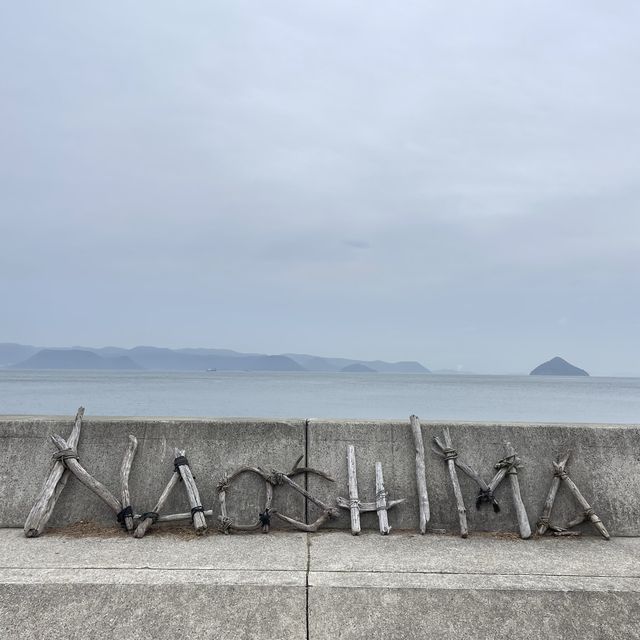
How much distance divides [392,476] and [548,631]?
8.23 feet

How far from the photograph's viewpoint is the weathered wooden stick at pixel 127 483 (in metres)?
5.95

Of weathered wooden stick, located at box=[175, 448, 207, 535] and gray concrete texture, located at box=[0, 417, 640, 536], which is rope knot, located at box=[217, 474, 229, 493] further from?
weathered wooden stick, located at box=[175, 448, 207, 535]

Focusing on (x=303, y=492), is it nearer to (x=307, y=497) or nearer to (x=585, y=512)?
(x=307, y=497)

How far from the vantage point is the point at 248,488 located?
6.43 metres

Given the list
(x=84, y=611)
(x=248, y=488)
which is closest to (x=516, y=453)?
(x=248, y=488)

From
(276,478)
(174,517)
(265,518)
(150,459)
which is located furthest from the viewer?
(150,459)

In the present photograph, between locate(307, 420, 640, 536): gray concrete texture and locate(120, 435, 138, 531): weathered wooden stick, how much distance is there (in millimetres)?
2028

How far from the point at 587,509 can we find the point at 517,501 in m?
0.74

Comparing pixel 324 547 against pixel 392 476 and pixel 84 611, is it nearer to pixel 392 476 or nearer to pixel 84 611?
pixel 392 476

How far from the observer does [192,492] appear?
20.1 ft

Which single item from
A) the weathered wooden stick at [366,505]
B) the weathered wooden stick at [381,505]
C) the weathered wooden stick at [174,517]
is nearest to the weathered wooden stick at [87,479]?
the weathered wooden stick at [174,517]

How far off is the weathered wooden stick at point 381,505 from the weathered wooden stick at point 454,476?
801 millimetres

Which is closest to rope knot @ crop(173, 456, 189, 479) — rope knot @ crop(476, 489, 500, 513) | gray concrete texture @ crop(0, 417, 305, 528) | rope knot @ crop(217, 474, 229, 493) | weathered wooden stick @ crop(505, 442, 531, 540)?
gray concrete texture @ crop(0, 417, 305, 528)

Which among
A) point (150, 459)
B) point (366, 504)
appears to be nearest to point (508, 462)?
point (366, 504)
